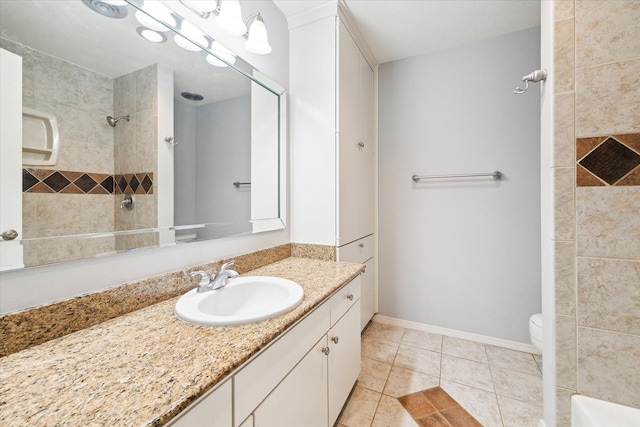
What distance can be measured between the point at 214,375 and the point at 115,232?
24.6 inches

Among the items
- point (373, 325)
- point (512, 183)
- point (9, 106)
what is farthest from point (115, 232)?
point (512, 183)

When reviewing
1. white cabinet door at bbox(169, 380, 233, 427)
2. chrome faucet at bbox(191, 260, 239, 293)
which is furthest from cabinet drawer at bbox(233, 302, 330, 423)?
chrome faucet at bbox(191, 260, 239, 293)

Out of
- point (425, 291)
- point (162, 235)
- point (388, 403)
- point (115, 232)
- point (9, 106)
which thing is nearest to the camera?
point (9, 106)

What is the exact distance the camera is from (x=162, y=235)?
0.98 metres

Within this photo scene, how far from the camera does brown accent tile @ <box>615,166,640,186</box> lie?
885 millimetres

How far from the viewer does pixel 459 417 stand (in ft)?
4.33

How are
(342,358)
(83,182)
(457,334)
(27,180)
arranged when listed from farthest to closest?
(457,334)
(342,358)
(83,182)
(27,180)

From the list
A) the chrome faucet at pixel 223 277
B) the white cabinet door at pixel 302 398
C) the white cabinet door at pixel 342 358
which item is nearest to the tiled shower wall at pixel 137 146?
the chrome faucet at pixel 223 277

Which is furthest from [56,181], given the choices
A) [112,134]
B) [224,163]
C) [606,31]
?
[606,31]

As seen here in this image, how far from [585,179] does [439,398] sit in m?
1.32

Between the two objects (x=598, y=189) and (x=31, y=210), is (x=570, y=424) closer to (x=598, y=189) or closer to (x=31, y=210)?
(x=598, y=189)

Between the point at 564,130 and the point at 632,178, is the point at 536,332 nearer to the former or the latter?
the point at 632,178

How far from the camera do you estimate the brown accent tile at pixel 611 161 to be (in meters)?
0.89

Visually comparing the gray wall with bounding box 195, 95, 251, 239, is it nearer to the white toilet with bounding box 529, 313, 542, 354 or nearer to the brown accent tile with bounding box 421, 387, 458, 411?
the brown accent tile with bounding box 421, 387, 458, 411
